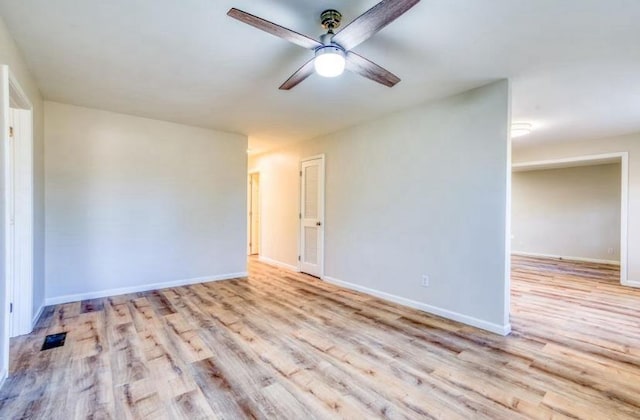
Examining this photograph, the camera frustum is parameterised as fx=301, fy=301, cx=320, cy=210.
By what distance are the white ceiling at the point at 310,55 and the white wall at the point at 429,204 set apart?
0.32 meters

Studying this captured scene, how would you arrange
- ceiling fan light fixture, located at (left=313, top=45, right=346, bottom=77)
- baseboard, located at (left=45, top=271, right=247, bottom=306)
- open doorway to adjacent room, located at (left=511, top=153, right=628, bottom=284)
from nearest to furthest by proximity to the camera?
ceiling fan light fixture, located at (left=313, top=45, right=346, bottom=77), baseboard, located at (left=45, top=271, right=247, bottom=306), open doorway to adjacent room, located at (left=511, top=153, right=628, bottom=284)

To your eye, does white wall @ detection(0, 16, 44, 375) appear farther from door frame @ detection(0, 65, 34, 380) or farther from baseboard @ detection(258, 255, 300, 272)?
baseboard @ detection(258, 255, 300, 272)

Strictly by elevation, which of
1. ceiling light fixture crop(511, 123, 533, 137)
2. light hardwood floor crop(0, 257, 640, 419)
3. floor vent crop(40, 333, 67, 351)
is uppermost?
ceiling light fixture crop(511, 123, 533, 137)

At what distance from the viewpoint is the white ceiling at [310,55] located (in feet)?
6.21

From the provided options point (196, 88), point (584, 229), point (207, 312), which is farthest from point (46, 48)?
point (584, 229)

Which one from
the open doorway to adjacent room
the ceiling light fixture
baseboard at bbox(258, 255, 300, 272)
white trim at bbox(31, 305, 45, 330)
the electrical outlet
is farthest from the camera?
the open doorway to adjacent room

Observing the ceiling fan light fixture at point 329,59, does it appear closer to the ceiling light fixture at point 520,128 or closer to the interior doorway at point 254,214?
the ceiling light fixture at point 520,128

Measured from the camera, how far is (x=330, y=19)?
1923 millimetres

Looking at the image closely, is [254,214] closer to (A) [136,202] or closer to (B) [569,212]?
(A) [136,202]

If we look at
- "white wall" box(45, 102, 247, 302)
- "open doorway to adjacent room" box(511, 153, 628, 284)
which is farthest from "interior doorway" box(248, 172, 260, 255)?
"open doorway to adjacent room" box(511, 153, 628, 284)

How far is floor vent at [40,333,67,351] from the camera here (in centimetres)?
252

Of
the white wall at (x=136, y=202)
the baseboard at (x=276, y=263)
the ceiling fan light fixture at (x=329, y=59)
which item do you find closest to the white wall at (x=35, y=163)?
the white wall at (x=136, y=202)

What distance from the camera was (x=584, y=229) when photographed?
685 cm

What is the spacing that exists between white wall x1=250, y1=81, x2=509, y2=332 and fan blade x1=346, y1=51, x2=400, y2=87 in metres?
1.23
